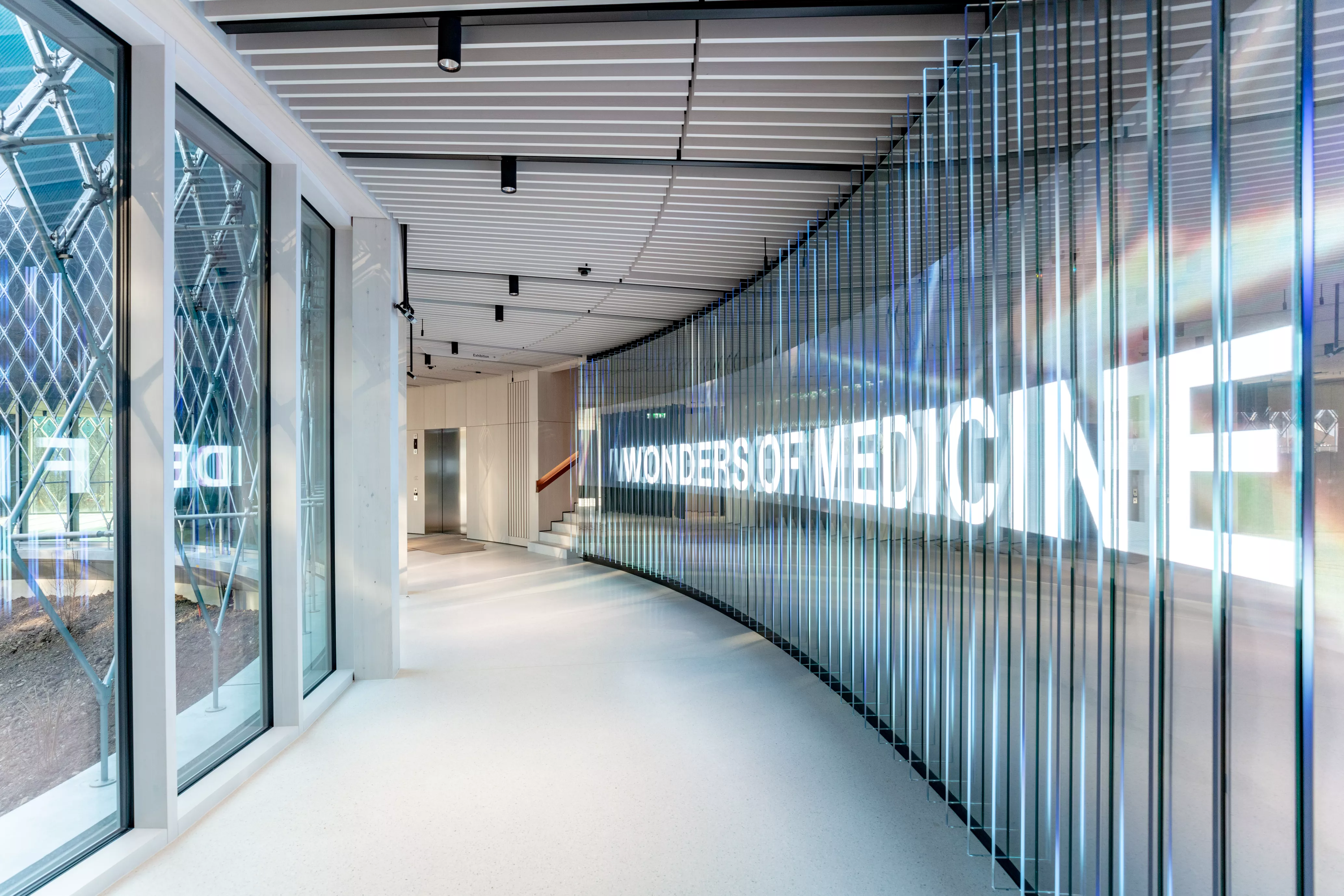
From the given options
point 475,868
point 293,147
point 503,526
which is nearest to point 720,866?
point 475,868

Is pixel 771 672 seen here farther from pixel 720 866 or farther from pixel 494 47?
pixel 494 47

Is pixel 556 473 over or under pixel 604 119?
under

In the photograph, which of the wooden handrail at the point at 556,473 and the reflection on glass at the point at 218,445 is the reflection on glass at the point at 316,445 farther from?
the wooden handrail at the point at 556,473

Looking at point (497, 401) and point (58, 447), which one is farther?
point (497, 401)

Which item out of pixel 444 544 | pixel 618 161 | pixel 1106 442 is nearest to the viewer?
pixel 1106 442

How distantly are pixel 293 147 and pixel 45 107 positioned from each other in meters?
1.63

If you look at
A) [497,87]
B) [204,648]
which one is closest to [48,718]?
[204,648]

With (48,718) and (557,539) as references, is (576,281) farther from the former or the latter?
(557,539)

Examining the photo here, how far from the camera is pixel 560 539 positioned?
1283 centimetres

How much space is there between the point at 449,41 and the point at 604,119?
3.59 feet

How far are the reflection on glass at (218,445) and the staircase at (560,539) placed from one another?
7809 mm

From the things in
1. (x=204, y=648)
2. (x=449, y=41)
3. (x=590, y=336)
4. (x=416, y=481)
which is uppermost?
(x=449, y=41)

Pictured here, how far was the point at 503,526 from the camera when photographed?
14.4 meters

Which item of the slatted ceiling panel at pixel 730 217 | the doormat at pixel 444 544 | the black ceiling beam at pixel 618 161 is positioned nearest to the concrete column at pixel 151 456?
the black ceiling beam at pixel 618 161
